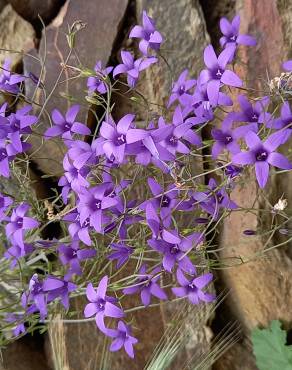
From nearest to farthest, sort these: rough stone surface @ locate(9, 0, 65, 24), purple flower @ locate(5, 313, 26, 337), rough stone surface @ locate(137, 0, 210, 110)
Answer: purple flower @ locate(5, 313, 26, 337)
rough stone surface @ locate(137, 0, 210, 110)
rough stone surface @ locate(9, 0, 65, 24)

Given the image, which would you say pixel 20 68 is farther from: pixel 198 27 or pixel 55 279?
pixel 55 279

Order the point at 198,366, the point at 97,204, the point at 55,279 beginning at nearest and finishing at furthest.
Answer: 1. the point at 97,204
2. the point at 55,279
3. the point at 198,366

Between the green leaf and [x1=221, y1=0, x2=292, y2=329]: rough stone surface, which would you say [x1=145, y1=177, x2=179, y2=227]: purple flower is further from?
the green leaf

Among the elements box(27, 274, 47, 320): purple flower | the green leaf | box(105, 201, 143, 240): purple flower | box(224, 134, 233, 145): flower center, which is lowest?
the green leaf

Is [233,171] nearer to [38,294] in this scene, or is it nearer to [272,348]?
[38,294]

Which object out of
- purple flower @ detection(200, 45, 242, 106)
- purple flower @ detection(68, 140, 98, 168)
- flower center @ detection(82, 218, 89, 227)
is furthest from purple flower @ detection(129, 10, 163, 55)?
flower center @ detection(82, 218, 89, 227)

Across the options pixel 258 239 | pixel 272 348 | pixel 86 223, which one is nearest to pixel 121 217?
pixel 86 223

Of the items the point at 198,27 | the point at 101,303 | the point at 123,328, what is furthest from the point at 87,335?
the point at 198,27
